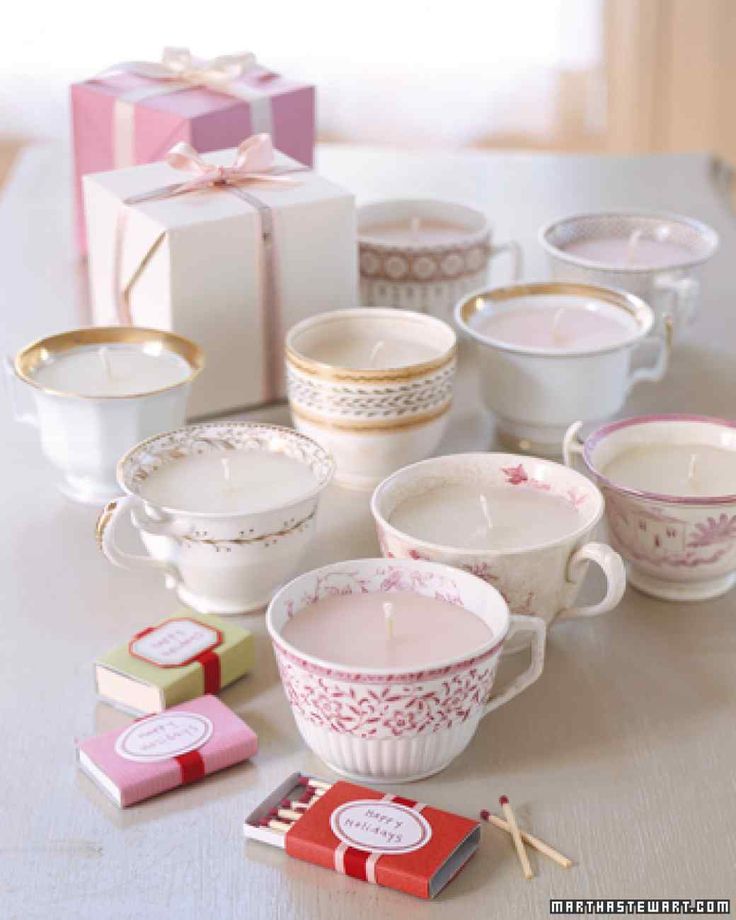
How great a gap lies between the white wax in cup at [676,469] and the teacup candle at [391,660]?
0.59 ft

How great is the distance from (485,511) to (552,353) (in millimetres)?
226

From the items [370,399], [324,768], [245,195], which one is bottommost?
[324,768]

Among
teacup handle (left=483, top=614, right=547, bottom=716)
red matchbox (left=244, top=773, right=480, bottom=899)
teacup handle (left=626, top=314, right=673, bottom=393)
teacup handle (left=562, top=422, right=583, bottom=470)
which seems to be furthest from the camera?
teacup handle (left=626, top=314, right=673, bottom=393)

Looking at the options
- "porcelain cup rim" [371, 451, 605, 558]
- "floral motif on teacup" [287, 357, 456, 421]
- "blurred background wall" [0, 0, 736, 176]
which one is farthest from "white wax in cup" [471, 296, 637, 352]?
"blurred background wall" [0, 0, 736, 176]

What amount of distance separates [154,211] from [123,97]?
0.27m

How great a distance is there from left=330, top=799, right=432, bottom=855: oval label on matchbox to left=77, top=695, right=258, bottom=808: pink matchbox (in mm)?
89

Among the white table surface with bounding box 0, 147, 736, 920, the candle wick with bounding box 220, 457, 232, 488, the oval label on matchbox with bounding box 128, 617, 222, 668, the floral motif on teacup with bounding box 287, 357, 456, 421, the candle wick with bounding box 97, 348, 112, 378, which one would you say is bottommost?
the white table surface with bounding box 0, 147, 736, 920

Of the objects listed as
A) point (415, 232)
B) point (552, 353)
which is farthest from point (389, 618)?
point (415, 232)

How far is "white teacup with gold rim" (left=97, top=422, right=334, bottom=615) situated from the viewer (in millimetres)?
936

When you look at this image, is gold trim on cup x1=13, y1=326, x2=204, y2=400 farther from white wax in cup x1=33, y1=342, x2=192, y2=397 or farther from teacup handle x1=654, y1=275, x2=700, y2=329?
teacup handle x1=654, y1=275, x2=700, y2=329

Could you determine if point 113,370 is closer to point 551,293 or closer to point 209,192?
point 209,192

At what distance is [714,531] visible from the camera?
0.95m

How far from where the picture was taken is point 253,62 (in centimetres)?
148

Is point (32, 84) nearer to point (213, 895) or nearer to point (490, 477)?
point (490, 477)
